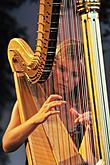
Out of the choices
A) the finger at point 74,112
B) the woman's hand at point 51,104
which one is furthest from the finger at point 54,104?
the finger at point 74,112

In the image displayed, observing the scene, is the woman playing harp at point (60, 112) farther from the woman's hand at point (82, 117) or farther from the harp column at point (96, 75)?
the harp column at point (96, 75)

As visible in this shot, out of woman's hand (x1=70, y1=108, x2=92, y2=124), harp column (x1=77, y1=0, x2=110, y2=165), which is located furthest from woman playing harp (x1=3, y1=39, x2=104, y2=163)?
harp column (x1=77, y1=0, x2=110, y2=165)

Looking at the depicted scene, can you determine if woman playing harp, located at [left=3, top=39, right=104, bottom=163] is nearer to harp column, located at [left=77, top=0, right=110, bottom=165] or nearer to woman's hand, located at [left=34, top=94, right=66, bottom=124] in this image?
woman's hand, located at [left=34, top=94, right=66, bottom=124]

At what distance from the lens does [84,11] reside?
726 millimetres

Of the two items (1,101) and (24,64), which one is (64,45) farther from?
(1,101)

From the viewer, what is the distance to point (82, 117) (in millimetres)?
941

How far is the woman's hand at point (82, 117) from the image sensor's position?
83 centimetres

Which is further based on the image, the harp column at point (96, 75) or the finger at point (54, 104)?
the finger at point (54, 104)

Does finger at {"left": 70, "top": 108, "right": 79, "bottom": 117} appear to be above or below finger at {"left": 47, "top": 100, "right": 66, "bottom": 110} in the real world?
below

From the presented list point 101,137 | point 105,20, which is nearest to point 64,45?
point 101,137

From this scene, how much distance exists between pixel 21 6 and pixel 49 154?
4.70 ft

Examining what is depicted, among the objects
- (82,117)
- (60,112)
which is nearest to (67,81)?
(60,112)

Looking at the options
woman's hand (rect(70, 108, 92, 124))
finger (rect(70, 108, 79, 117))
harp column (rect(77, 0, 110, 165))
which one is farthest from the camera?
finger (rect(70, 108, 79, 117))

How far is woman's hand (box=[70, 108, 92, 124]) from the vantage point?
83 centimetres
